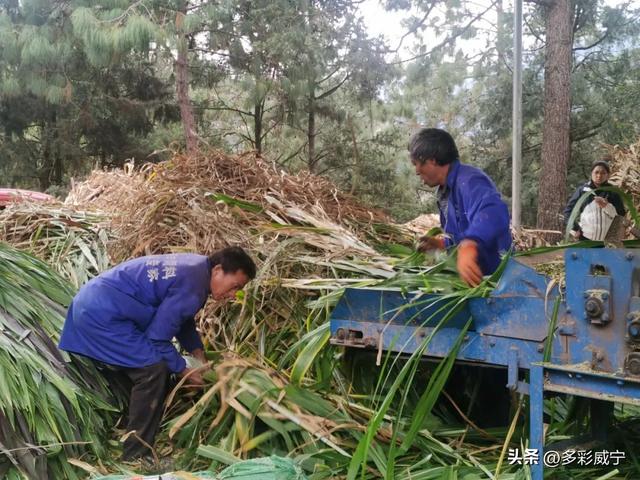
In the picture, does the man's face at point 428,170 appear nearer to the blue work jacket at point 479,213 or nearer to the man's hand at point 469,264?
the blue work jacket at point 479,213

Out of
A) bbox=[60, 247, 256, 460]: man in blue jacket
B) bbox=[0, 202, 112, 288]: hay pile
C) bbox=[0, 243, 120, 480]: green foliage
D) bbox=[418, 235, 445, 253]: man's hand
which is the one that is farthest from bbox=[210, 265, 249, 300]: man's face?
bbox=[0, 202, 112, 288]: hay pile

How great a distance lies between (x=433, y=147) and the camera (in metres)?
3.55

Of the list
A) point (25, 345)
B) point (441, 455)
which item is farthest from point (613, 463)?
point (25, 345)

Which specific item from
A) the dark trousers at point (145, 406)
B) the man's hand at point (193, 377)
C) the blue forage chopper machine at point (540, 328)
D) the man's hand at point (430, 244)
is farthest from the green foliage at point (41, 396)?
the man's hand at point (430, 244)

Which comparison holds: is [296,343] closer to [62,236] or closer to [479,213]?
[479,213]

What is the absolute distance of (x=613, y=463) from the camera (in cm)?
296

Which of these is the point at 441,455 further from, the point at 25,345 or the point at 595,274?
the point at 25,345

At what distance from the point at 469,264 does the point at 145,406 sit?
1789 mm

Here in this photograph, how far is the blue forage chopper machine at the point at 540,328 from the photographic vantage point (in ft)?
7.45

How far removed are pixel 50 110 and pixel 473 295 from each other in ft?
51.1

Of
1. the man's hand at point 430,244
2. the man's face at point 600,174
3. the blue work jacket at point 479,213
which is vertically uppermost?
the man's face at point 600,174

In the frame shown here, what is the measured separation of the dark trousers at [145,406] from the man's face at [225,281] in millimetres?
479

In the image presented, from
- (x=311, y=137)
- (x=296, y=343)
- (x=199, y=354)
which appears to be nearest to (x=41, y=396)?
(x=199, y=354)

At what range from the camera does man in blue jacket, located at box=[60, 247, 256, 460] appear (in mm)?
3480
